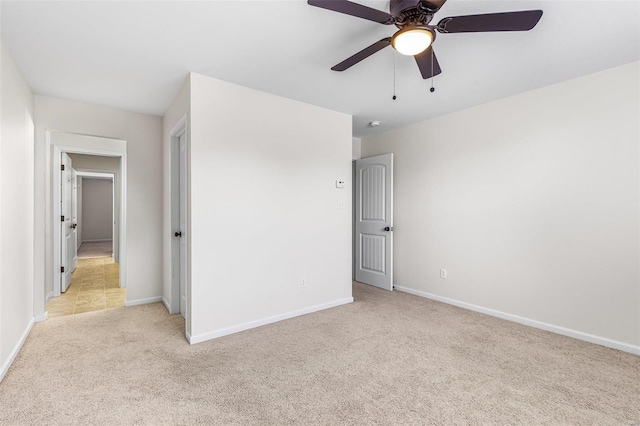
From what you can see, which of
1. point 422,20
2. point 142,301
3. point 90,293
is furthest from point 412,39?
point 90,293

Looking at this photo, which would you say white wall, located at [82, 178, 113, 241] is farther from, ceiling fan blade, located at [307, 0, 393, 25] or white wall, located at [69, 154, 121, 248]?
ceiling fan blade, located at [307, 0, 393, 25]

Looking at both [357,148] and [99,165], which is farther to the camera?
[99,165]

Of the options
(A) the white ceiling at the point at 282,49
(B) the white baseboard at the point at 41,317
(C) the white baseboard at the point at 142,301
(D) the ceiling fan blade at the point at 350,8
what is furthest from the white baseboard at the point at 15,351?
(D) the ceiling fan blade at the point at 350,8

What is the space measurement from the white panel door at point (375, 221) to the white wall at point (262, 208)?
32.9 inches

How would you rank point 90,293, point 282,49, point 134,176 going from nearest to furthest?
point 282,49, point 134,176, point 90,293

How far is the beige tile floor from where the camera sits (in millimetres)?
3578

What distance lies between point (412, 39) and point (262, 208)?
2046 millimetres

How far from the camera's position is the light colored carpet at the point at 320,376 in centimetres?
174

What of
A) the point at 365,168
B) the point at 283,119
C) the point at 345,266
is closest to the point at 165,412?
the point at 345,266

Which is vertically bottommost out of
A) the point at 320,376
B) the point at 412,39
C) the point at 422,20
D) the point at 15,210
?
the point at 320,376

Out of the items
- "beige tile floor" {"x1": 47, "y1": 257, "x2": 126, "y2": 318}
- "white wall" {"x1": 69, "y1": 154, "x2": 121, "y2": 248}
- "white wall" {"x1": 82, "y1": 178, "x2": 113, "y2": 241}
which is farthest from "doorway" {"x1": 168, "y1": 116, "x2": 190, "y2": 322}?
"white wall" {"x1": 82, "y1": 178, "x2": 113, "y2": 241}

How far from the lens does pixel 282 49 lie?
7.55ft

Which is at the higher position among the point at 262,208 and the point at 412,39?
the point at 412,39

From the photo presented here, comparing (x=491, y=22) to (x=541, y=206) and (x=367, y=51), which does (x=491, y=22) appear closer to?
(x=367, y=51)
